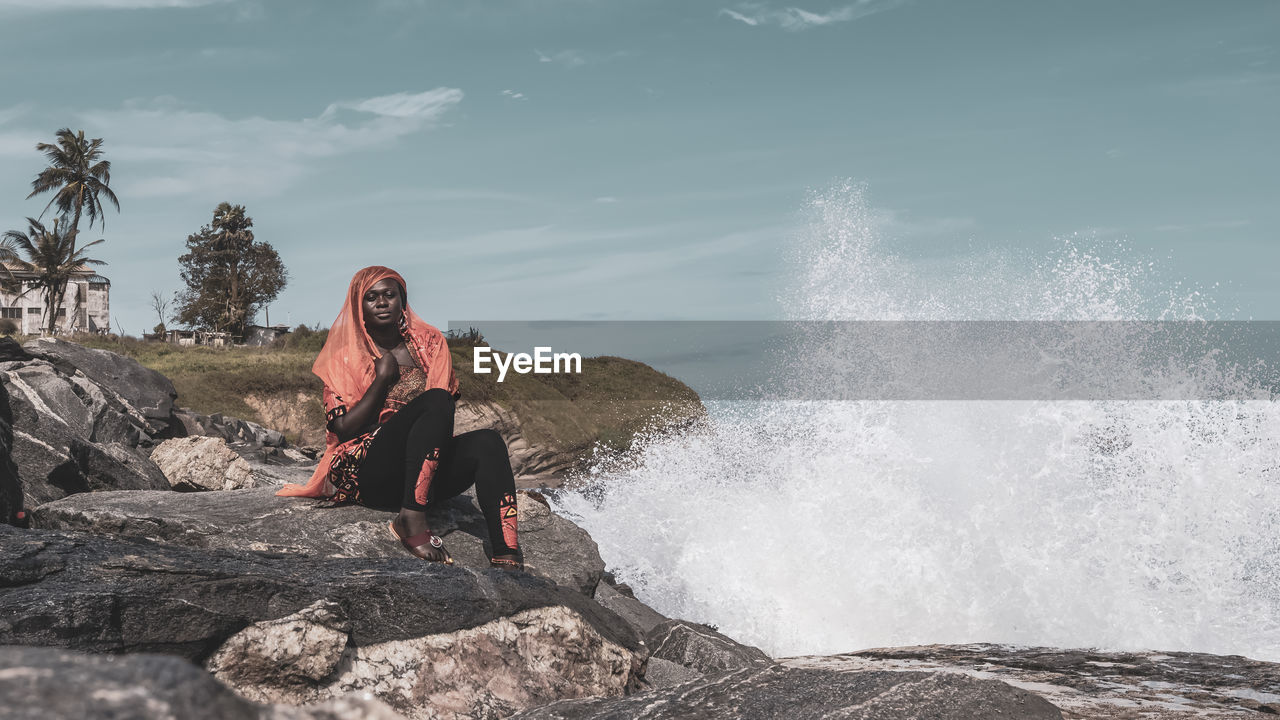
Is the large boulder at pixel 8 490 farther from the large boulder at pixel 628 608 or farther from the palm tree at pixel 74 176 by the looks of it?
the palm tree at pixel 74 176

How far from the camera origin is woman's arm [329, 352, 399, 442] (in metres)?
5.84

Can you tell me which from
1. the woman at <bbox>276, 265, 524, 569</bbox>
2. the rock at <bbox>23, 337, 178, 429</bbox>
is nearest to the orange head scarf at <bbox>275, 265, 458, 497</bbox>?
the woman at <bbox>276, 265, 524, 569</bbox>

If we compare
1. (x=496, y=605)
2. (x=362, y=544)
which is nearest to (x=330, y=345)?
(x=362, y=544)

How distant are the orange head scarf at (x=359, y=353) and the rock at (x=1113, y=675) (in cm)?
342

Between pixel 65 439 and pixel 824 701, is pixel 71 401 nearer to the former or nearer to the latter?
pixel 65 439

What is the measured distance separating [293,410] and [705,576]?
70.2ft

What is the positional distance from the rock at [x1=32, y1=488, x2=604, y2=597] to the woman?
0.61 feet

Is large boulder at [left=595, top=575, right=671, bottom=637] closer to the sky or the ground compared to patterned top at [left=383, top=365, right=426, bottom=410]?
closer to the ground

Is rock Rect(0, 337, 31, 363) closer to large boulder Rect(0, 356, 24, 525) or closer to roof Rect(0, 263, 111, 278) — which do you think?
large boulder Rect(0, 356, 24, 525)

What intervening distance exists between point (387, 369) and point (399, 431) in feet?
1.50

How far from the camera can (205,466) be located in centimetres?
984

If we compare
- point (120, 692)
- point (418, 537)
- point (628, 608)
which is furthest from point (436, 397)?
point (120, 692)

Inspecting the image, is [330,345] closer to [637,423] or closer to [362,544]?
[362,544]

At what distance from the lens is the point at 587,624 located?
484 centimetres
